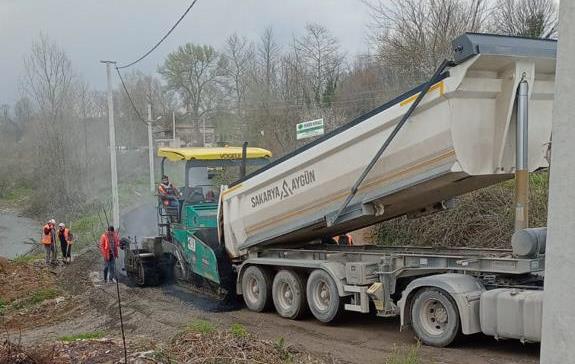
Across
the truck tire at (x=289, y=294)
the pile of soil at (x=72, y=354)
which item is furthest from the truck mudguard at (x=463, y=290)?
the pile of soil at (x=72, y=354)

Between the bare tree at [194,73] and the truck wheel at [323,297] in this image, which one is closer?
the truck wheel at [323,297]

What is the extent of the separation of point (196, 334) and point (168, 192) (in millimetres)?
5739

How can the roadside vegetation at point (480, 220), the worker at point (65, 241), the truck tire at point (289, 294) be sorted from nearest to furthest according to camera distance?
the truck tire at point (289, 294) < the roadside vegetation at point (480, 220) < the worker at point (65, 241)

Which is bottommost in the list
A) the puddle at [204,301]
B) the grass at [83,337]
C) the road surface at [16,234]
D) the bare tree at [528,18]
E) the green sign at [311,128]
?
the road surface at [16,234]

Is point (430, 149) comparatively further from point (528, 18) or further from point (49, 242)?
point (528, 18)

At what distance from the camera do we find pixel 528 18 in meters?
24.0

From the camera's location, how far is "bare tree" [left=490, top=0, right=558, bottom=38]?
23.2 m

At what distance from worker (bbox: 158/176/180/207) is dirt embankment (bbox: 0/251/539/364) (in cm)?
178

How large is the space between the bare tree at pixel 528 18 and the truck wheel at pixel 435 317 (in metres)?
18.0

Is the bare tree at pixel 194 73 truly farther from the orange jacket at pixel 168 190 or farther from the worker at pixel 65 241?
the orange jacket at pixel 168 190

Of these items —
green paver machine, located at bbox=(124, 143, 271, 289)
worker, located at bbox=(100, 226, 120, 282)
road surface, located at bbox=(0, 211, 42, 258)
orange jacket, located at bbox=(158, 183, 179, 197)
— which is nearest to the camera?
green paver machine, located at bbox=(124, 143, 271, 289)

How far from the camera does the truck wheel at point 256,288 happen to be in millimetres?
9656

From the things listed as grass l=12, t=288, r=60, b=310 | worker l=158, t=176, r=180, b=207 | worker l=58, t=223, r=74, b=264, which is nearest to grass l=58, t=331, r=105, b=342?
worker l=158, t=176, r=180, b=207

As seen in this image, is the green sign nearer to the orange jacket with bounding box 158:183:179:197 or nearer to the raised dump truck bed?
the orange jacket with bounding box 158:183:179:197
